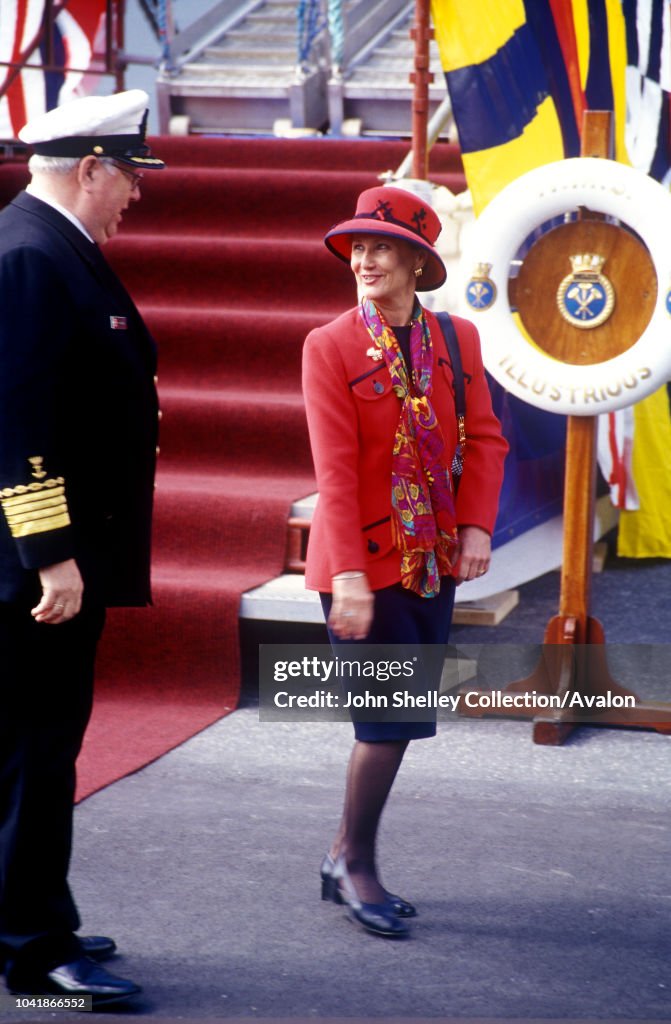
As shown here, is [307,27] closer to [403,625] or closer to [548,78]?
[548,78]

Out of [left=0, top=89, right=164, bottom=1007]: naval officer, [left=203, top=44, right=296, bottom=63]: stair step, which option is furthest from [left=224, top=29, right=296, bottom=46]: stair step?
[left=0, top=89, right=164, bottom=1007]: naval officer

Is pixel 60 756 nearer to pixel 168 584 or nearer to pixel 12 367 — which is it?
pixel 12 367

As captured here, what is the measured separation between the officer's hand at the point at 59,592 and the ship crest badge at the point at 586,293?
1877 mm

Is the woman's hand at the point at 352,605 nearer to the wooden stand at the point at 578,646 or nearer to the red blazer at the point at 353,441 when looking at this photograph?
the red blazer at the point at 353,441

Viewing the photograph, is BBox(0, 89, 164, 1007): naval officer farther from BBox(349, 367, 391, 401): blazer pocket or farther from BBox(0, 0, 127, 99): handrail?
BBox(0, 0, 127, 99): handrail

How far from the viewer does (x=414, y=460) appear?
2.46 m

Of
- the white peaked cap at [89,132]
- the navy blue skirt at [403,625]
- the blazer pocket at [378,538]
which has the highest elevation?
the white peaked cap at [89,132]

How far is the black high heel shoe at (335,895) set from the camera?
8.54ft

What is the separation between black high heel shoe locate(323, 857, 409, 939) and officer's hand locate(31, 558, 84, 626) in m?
0.82

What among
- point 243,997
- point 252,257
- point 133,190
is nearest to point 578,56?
point 252,257

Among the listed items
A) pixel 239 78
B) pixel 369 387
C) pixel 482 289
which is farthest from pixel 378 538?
pixel 239 78

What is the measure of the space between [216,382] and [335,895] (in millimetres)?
2649

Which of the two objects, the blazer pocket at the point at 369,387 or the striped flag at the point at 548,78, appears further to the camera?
the striped flag at the point at 548,78

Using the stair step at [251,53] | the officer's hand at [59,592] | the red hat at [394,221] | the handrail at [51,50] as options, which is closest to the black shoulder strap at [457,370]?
the red hat at [394,221]
